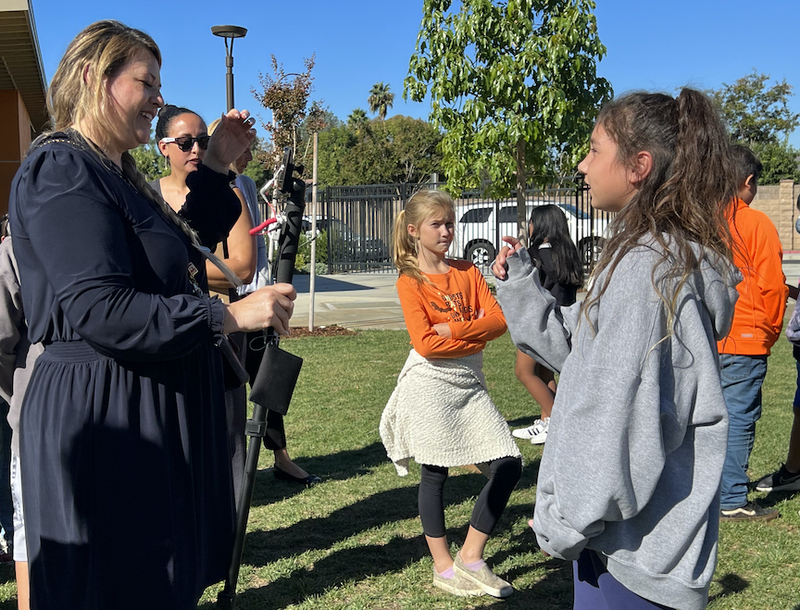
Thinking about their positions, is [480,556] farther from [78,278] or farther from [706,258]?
[78,278]

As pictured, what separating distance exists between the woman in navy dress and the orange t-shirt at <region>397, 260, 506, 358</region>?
1.70 m

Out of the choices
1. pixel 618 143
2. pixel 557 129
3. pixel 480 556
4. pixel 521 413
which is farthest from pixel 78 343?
pixel 557 129

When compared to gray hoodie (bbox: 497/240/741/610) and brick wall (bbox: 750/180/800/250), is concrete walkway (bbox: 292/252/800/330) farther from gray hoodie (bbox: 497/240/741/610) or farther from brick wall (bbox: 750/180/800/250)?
A: brick wall (bbox: 750/180/800/250)

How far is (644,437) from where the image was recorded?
1763mm

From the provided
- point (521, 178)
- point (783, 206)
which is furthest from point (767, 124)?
point (521, 178)

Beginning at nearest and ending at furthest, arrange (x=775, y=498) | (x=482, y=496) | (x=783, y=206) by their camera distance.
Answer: (x=482, y=496) < (x=775, y=498) < (x=783, y=206)

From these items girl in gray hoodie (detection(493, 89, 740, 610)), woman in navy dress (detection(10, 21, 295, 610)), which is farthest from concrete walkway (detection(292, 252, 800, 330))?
girl in gray hoodie (detection(493, 89, 740, 610))

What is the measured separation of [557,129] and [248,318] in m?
13.4

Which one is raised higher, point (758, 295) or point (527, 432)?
point (758, 295)

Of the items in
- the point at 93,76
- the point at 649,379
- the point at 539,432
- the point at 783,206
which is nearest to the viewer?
the point at 649,379

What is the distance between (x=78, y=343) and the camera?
1.97 meters

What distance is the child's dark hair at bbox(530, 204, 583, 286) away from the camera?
19.3 ft

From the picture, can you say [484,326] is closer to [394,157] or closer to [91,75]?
[91,75]

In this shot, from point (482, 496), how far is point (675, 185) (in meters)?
2.13
